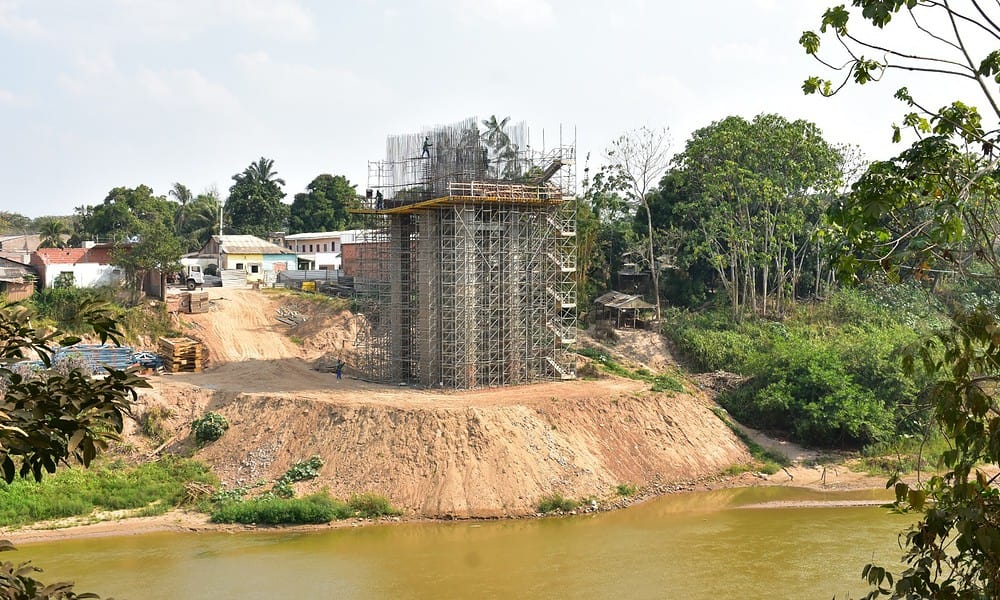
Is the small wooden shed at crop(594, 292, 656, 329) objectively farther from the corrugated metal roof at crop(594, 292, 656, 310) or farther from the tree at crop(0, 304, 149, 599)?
the tree at crop(0, 304, 149, 599)

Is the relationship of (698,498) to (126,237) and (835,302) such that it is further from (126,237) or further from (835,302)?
(126,237)

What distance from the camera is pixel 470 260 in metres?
27.2

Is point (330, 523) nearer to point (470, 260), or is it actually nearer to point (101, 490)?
point (101, 490)

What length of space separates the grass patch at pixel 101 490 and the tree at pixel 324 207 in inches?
1388

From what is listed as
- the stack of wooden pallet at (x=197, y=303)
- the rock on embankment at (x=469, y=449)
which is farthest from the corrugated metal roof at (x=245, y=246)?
the rock on embankment at (x=469, y=449)

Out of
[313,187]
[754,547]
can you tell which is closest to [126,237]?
[313,187]

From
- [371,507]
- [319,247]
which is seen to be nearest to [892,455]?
[371,507]

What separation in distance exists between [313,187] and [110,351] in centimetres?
3320

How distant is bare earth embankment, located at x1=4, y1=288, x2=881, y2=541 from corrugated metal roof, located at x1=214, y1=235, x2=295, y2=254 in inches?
676

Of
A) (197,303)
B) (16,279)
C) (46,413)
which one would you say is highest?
(16,279)

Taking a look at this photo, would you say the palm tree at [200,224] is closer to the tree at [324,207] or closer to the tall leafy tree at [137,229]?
the tall leafy tree at [137,229]

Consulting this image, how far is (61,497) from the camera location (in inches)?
861

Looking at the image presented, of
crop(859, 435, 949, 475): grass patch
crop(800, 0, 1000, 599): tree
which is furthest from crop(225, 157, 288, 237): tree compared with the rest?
crop(800, 0, 1000, 599): tree

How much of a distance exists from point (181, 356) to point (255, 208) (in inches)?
1106
